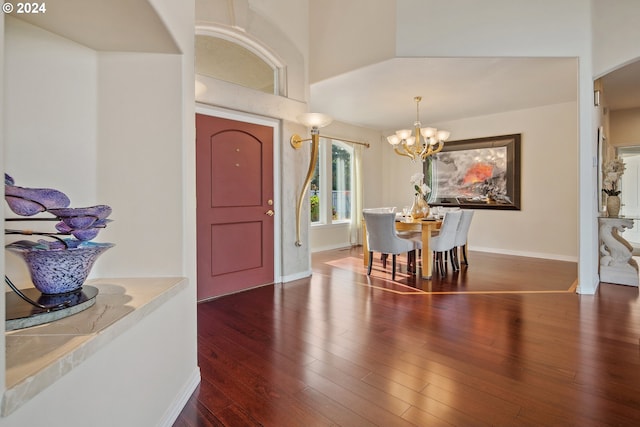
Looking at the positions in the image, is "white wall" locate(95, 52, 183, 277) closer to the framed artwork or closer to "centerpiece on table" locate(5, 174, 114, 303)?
"centerpiece on table" locate(5, 174, 114, 303)

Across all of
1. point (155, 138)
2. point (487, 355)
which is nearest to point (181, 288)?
point (155, 138)

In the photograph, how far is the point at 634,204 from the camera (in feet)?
21.5

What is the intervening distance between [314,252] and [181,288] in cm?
464

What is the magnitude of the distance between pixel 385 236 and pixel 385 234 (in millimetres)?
29

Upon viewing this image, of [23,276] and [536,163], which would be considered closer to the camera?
[23,276]

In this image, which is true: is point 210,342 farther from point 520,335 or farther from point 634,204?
point 634,204

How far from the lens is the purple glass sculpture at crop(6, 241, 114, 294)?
1.15m

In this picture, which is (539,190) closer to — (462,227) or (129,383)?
(462,227)

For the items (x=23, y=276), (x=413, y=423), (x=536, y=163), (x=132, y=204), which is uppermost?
(x=536, y=163)

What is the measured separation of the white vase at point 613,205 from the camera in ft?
13.3

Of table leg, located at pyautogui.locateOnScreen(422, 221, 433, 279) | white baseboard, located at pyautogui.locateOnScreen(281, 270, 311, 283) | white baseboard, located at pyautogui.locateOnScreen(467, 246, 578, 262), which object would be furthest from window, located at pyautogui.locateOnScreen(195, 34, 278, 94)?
white baseboard, located at pyautogui.locateOnScreen(467, 246, 578, 262)

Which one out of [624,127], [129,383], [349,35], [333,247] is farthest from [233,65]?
[624,127]

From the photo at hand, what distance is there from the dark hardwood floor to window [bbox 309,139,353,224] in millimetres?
2837

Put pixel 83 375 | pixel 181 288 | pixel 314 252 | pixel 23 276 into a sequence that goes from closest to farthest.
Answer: pixel 83 375
pixel 23 276
pixel 181 288
pixel 314 252
